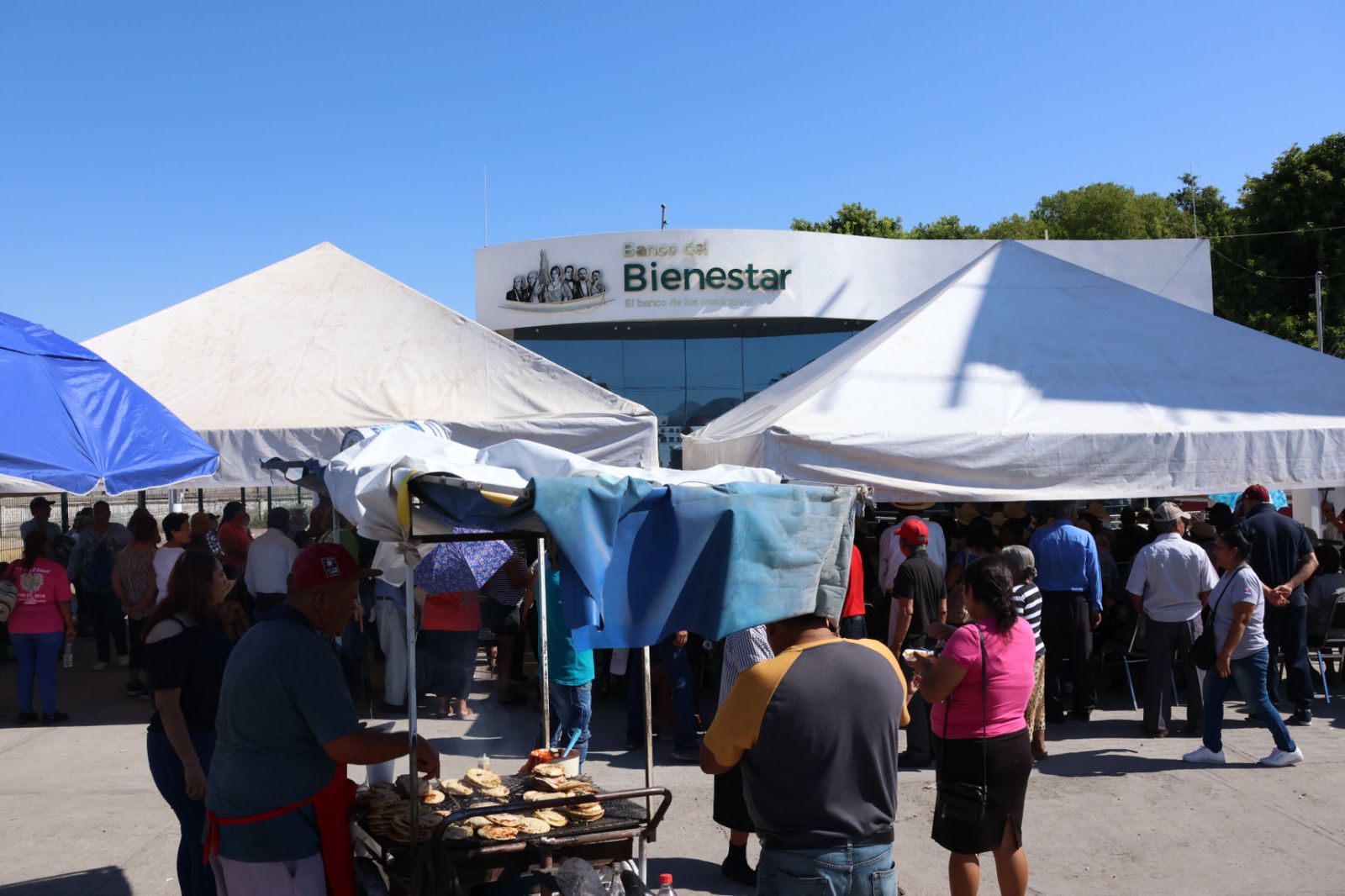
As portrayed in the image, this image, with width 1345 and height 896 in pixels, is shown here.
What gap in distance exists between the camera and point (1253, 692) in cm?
711

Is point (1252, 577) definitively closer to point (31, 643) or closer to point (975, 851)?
point (975, 851)

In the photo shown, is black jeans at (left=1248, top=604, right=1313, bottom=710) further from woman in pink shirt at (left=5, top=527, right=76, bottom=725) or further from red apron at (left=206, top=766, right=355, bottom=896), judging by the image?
woman in pink shirt at (left=5, top=527, right=76, bottom=725)

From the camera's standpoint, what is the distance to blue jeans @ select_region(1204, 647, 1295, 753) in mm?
7059

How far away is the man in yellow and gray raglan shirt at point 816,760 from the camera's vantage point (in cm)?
317

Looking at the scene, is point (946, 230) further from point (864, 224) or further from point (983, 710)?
point (983, 710)

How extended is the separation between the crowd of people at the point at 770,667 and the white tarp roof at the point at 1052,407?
1.43 feet

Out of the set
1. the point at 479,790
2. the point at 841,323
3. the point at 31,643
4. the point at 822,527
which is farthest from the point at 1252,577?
the point at 841,323

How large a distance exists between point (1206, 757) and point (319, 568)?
6.55m

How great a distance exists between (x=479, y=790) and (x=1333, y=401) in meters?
8.01

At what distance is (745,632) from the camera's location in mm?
5555

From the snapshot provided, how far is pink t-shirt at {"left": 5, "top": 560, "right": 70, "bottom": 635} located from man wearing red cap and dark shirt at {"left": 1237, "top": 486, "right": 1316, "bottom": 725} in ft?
33.2

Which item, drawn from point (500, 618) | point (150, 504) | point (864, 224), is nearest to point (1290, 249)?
point (864, 224)

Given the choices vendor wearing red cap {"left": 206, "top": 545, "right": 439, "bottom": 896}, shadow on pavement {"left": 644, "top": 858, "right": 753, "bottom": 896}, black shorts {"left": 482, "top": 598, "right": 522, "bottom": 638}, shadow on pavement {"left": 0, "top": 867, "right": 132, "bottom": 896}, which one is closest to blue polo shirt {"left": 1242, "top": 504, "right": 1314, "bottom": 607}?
shadow on pavement {"left": 644, "top": 858, "right": 753, "bottom": 896}

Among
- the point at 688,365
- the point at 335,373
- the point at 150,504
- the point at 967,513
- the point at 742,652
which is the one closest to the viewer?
the point at 742,652
